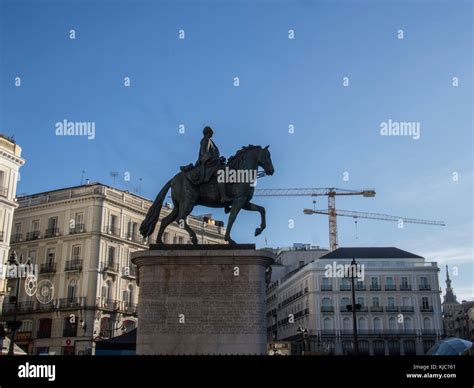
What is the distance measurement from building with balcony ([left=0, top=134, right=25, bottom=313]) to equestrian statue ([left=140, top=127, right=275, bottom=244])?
3414 centimetres

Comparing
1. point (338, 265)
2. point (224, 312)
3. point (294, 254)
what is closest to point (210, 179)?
point (224, 312)

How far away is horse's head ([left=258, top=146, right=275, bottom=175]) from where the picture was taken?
63.0 ft

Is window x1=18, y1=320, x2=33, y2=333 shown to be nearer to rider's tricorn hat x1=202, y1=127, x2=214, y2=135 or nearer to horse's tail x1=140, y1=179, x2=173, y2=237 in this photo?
horse's tail x1=140, y1=179, x2=173, y2=237

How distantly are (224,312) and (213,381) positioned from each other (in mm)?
5291

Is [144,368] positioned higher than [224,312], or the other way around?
[224,312]

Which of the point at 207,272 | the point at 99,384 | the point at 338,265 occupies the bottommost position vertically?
the point at 99,384

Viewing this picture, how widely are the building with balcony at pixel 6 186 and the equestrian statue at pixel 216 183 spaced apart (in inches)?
1344

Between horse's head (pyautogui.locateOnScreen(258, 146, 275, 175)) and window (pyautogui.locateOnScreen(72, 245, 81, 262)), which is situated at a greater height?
window (pyautogui.locateOnScreen(72, 245, 81, 262))

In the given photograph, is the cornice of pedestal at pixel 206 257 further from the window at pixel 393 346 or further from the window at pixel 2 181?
the window at pixel 393 346

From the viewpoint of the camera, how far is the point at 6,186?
50125mm

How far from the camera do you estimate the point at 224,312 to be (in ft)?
55.4

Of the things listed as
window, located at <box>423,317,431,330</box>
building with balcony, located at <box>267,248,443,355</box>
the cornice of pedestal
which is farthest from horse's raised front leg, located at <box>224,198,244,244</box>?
window, located at <box>423,317,431,330</box>

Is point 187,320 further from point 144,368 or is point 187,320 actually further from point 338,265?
point 338,265

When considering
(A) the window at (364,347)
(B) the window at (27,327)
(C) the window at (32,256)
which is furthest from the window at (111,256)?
(A) the window at (364,347)
